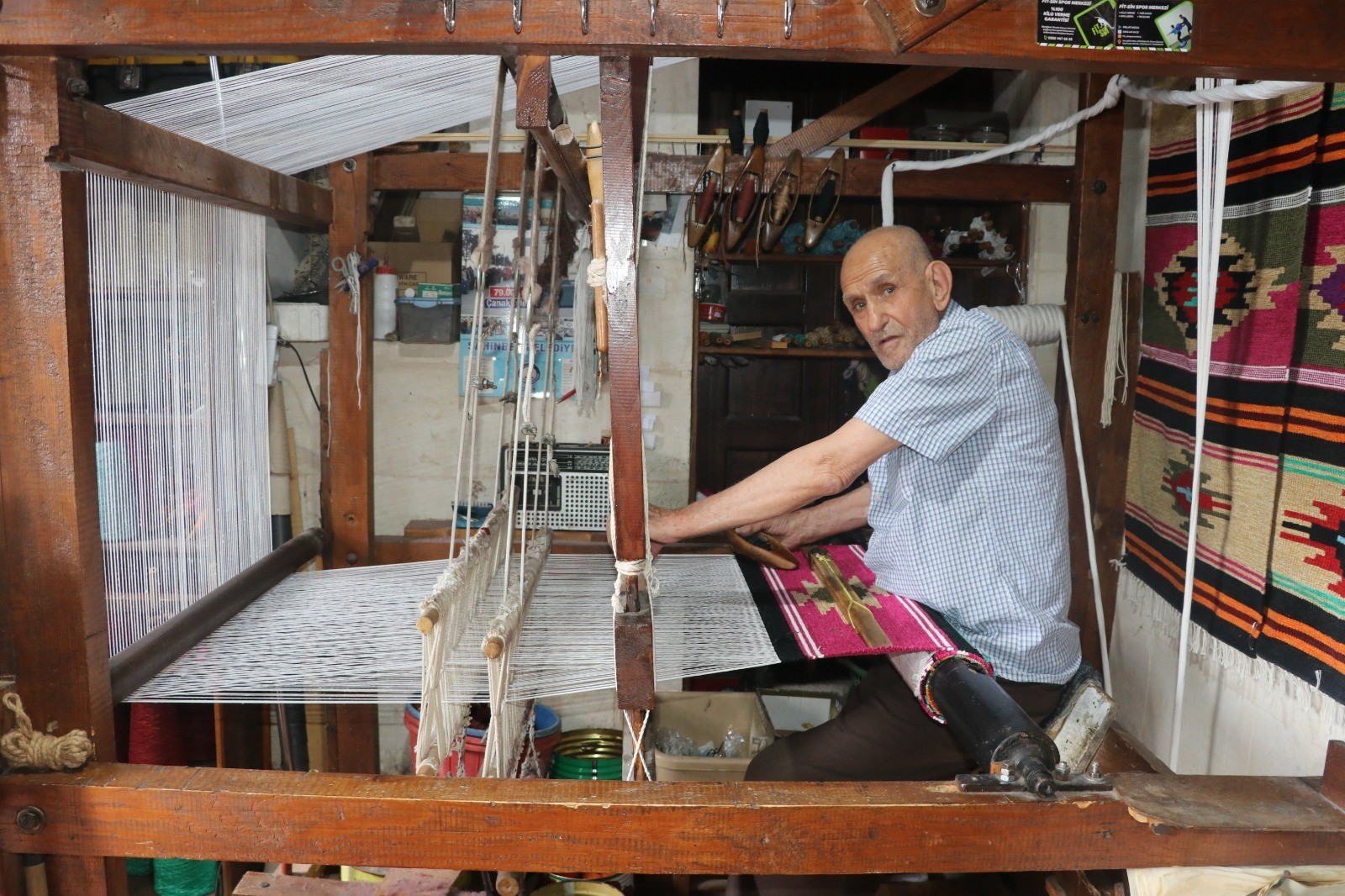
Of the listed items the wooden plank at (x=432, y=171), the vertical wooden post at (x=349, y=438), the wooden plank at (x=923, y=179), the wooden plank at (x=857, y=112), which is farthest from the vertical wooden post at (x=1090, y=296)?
the vertical wooden post at (x=349, y=438)

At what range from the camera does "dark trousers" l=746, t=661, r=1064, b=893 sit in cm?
A: 186

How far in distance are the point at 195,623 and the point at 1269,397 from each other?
2247mm

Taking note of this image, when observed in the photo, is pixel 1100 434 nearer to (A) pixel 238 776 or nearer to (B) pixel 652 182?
(B) pixel 652 182

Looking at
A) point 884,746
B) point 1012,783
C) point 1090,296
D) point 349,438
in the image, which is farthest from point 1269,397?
point 349,438

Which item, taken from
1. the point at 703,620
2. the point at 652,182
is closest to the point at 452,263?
the point at 652,182

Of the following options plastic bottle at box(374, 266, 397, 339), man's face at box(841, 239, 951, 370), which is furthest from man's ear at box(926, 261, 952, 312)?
plastic bottle at box(374, 266, 397, 339)

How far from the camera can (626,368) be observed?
124cm

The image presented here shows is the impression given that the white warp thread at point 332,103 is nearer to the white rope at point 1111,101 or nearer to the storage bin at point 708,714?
the white rope at point 1111,101

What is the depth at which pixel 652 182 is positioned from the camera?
3.01 metres

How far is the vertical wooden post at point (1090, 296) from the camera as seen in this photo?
2750 mm

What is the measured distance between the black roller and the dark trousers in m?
0.35

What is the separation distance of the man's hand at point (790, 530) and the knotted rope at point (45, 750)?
1.47 meters

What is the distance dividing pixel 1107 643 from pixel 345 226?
2672mm

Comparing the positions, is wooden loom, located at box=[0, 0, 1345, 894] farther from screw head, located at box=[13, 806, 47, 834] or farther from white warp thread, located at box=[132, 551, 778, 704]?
white warp thread, located at box=[132, 551, 778, 704]
